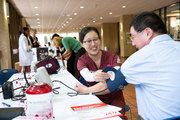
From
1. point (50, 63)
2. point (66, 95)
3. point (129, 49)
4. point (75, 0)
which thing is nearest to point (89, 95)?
point (66, 95)

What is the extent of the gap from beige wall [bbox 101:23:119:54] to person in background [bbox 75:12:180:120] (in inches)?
725

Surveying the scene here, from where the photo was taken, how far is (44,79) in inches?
59.4

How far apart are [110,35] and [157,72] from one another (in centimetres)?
1889

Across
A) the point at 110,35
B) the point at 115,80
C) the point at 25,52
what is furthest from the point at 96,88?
the point at 110,35

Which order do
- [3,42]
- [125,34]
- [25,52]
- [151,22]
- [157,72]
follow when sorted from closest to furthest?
[157,72] < [151,22] < [25,52] < [3,42] < [125,34]

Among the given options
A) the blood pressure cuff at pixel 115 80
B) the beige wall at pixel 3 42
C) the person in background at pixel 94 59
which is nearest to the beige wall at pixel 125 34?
the beige wall at pixel 3 42

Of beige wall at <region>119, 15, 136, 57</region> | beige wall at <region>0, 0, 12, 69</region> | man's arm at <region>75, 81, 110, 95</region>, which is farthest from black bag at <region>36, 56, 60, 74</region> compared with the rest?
beige wall at <region>119, 15, 136, 57</region>

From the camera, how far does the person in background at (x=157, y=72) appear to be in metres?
0.88

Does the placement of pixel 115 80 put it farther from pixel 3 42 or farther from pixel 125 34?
pixel 125 34

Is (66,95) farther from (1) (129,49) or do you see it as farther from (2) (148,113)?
(1) (129,49)

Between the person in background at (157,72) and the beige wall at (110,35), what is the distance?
725 inches

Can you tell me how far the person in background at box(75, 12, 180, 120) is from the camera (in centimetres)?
88

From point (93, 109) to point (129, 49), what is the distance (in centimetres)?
1364

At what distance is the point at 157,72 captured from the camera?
35.2 inches
